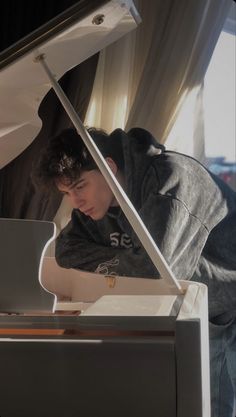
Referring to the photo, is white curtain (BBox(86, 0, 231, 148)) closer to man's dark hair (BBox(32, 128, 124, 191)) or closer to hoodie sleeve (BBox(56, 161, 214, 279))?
man's dark hair (BBox(32, 128, 124, 191))

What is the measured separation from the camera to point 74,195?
46.5 inches

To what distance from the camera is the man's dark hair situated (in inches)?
41.6

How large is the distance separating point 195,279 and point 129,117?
678mm

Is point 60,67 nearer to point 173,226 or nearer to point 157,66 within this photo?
point 173,226

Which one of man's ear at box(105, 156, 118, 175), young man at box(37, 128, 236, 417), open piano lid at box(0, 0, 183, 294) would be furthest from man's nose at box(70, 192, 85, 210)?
open piano lid at box(0, 0, 183, 294)

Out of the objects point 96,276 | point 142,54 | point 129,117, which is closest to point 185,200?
point 96,276

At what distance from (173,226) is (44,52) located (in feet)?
1.26

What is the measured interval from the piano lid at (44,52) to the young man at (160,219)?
0.14 m

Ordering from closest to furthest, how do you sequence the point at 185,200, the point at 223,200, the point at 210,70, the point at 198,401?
the point at 198,401, the point at 185,200, the point at 223,200, the point at 210,70

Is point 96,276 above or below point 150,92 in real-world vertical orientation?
below

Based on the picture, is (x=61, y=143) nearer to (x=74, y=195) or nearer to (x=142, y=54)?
(x=74, y=195)

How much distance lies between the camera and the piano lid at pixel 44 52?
65 cm

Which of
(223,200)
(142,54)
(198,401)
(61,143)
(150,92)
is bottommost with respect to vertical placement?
(198,401)

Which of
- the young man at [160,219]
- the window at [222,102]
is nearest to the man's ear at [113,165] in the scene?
the young man at [160,219]
